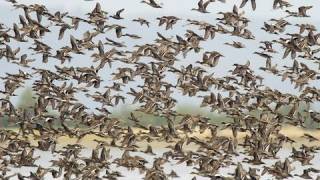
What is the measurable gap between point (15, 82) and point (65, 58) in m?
2.19

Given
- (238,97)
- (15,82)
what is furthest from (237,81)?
(15,82)

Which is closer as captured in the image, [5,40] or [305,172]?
[305,172]

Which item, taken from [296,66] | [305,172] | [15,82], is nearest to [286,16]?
[296,66]

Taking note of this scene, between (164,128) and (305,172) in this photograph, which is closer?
(305,172)

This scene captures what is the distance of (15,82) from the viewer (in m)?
38.7

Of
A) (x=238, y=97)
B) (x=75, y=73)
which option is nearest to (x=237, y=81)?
(x=238, y=97)

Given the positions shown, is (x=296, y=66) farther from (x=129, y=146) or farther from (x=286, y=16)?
(x=129, y=146)

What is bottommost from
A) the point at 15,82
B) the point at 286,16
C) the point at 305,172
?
the point at 305,172

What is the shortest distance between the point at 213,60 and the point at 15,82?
25.8 feet

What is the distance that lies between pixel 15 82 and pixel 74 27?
3264 mm

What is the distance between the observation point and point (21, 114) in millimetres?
37406

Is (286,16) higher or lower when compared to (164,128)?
higher

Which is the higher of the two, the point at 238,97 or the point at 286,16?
the point at 286,16

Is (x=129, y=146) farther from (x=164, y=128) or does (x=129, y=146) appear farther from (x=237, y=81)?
(x=237, y=81)
